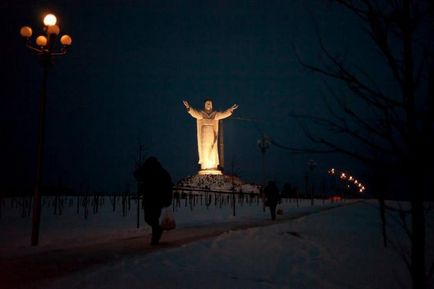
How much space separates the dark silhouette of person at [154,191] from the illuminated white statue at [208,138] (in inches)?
1715

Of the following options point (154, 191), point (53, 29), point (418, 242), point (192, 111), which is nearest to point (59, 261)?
point (154, 191)

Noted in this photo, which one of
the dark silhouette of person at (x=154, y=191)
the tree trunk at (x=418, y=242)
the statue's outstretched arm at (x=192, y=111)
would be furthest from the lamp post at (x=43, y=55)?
the statue's outstretched arm at (x=192, y=111)

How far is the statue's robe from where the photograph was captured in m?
54.6

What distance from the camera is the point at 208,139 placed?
55.1 meters

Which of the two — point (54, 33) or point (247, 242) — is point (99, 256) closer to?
point (247, 242)

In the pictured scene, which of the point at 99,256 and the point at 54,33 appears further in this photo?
the point at 54,33

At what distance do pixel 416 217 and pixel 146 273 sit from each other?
441 centimetres

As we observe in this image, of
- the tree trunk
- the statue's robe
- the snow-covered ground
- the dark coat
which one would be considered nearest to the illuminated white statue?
the statue's robe

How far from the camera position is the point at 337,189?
7906 cm

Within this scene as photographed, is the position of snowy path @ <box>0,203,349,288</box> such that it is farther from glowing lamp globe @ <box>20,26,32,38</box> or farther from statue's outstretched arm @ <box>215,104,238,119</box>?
statue's outstretched arm @ <box>215,104,238,119</box>

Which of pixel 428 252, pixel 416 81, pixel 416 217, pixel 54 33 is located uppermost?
pixel 54 33

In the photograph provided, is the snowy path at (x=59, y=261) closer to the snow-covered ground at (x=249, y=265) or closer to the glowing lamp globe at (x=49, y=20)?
the snow-covered ground at (x=249, y=265)

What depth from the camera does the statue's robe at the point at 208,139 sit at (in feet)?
179

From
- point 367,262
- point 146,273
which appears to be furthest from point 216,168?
point 146,273
